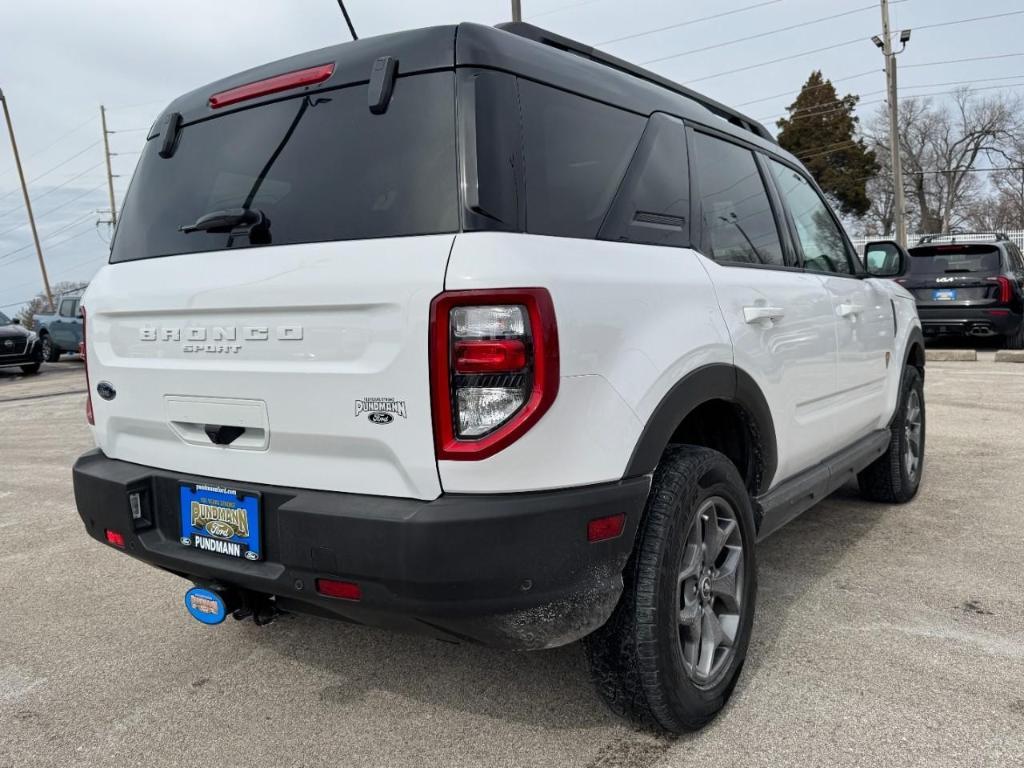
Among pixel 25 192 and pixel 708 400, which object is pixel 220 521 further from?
pixel 25 192

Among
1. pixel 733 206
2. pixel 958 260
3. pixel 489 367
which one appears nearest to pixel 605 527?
pixel 489 367

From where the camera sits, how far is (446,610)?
1954mm

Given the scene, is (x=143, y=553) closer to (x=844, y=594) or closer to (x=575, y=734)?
(x=575, y=734)

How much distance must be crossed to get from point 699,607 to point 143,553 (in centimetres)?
167

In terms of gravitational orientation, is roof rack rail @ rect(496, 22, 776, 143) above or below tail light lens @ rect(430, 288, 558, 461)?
above

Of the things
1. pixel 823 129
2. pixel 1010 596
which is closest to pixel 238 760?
pixel 1010 596

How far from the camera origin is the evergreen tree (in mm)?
39875

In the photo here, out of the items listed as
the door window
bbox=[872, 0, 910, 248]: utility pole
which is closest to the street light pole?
bbox=[872, 0, 910, 248]: utility pole

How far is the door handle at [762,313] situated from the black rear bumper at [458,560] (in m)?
0.85

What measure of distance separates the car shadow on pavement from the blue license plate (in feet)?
2.37

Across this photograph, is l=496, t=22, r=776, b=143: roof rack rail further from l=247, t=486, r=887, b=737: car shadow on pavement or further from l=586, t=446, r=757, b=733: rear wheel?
l=247, t=486, r=887, b=737: car shadow on pavement

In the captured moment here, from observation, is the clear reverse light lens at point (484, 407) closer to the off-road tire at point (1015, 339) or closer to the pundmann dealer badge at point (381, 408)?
the pundmann dealer badge at point (381, 408)

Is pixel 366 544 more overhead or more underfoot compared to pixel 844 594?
more overhead

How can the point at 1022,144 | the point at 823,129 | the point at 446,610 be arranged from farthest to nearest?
the point at 1022,144, the point at 823,129, the point at 446,610
